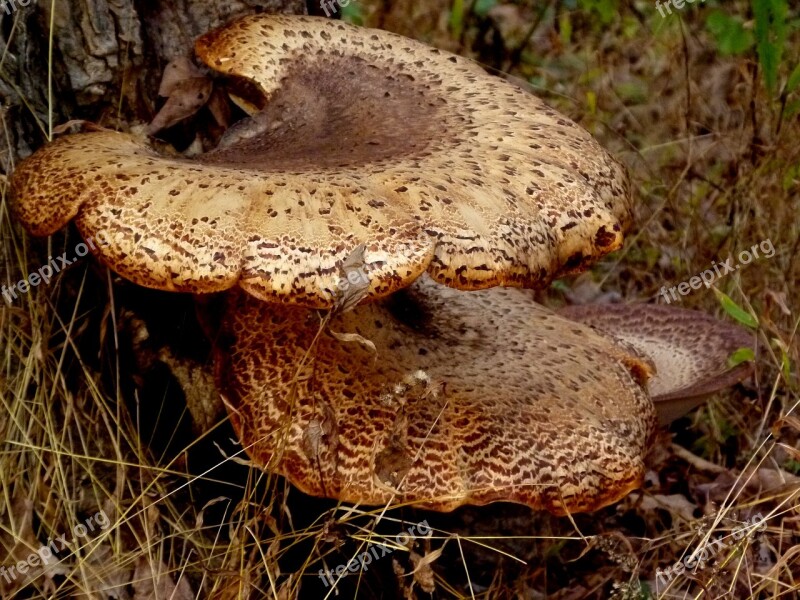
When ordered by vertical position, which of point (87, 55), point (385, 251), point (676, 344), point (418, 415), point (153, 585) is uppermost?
point (87, 55)

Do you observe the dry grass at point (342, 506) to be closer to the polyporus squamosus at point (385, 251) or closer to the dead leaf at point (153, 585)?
the dead leaf at point (153, 585)

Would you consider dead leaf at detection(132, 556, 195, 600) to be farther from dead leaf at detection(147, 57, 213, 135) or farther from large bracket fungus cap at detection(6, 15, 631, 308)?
dead leaf at detection(147, 57, 213, 135)

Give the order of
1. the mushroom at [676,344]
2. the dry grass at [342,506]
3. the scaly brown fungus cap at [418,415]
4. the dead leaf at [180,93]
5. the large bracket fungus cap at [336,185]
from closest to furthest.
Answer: the large bracket fungus cap at [336,185], the scaly brown fungus cap at [418,415], the dry grass at [342,506], the dead leaf at [180,93], the mushroom at [676,344]

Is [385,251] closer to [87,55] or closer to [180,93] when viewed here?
[180,93]

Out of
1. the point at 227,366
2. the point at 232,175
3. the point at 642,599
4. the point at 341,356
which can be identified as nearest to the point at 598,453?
the point at 642,599

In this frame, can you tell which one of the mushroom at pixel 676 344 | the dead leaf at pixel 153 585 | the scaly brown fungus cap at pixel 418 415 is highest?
the scaly brown fungus cap at pixel 418 415

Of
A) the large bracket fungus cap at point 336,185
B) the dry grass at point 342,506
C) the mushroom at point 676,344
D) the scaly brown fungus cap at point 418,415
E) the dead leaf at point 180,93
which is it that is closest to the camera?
the large bracket fungus cap at point 336,185

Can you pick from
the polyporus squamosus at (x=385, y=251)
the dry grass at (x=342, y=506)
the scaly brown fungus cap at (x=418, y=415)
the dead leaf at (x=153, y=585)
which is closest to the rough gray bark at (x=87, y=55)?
the polyporus squamosus at (x=385, y=251)

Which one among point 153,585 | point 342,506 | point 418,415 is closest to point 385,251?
point 418,415
